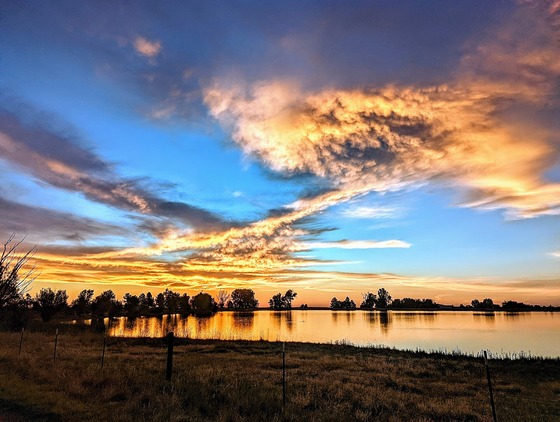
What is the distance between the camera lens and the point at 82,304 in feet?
501

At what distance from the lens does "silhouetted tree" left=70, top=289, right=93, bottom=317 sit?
496ft

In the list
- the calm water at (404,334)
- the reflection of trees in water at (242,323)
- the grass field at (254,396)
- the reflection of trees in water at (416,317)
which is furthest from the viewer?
the reflection of trees in water at (416,317)

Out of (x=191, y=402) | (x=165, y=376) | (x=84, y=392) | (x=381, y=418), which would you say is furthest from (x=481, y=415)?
(x=84, y=392)

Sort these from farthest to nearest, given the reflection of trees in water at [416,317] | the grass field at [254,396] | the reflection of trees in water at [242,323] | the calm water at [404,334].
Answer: the reflection of trees in water at [416,317]
the reflection of trees in water at [242,323]
the calm water at [404,334]
the grass field at [254,396]

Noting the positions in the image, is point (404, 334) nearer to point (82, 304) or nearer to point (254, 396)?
point (254, 396)

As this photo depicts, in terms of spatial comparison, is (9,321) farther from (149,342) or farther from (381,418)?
(381,418)

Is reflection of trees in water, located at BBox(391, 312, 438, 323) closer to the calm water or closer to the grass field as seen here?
the calm water

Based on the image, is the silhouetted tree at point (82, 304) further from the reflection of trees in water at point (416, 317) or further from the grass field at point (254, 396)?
the grass field at point (254, 396)

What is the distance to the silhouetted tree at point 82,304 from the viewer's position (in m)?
151

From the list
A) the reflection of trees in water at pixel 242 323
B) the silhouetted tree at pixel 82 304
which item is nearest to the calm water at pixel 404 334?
the reflection of trees in water at pixel 242 323

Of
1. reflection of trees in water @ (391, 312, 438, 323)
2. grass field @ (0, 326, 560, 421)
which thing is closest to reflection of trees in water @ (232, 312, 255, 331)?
reflection of trees in water @ (391, 312, 438, 323)

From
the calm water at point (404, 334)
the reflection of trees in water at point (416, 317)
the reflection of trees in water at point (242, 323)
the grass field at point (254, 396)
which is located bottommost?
the reflection of trees in water at point (416, 317)

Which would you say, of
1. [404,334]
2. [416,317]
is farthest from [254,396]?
[416,317]

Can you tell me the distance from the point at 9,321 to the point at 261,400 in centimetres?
5065
